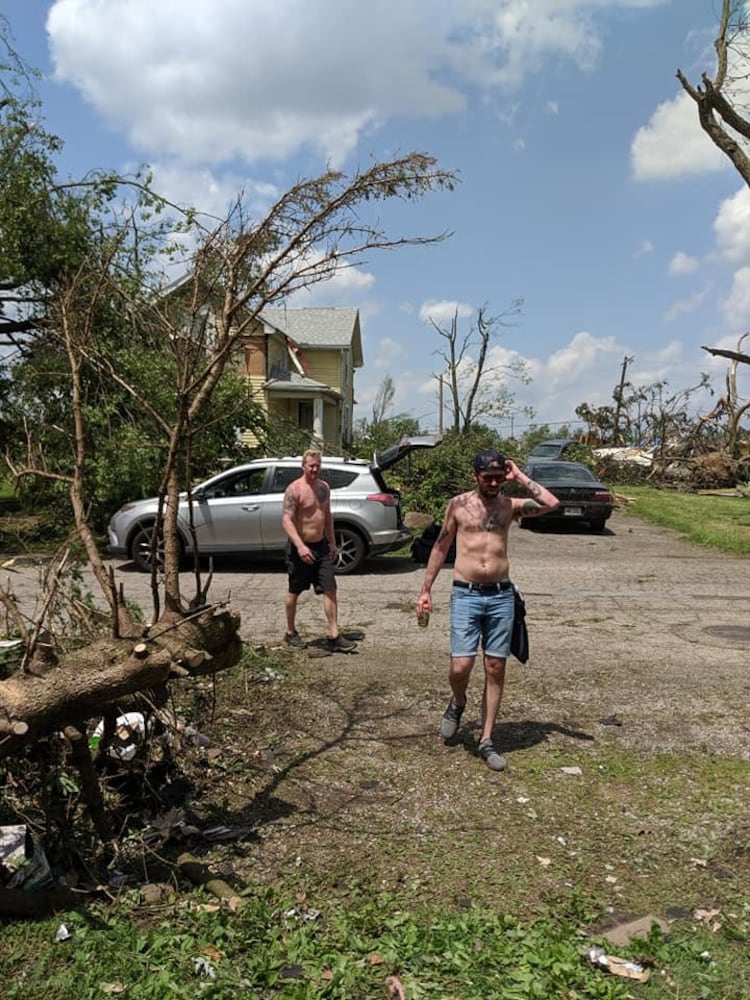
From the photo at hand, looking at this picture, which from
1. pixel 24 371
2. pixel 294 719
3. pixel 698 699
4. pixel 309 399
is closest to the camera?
pixel 294 719

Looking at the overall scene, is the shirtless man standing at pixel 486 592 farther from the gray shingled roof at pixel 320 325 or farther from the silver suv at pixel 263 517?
the gray shingled roof at pixel 320 325

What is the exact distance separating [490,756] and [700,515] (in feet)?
53.9

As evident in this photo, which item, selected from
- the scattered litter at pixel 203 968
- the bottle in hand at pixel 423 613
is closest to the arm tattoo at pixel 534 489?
the bottle in hand at pixel 423 613

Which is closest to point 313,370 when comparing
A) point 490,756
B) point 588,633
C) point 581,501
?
point 581,501

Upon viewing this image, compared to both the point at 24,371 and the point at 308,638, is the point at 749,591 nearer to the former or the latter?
the point at 308,638

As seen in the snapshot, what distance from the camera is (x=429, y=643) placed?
750 cm

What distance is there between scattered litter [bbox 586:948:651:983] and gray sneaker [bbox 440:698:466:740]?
2018 mm

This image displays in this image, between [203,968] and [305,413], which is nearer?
[203,968]

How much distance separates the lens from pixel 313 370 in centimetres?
3497

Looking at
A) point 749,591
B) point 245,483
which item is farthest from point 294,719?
point 749,591

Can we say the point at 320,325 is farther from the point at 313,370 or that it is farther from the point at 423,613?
the point at 423,613

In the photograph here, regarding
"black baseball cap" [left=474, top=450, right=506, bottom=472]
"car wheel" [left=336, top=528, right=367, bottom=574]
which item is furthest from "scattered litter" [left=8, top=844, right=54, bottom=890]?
"car wheel" [left=336, top=528, right=367, bottom=574]

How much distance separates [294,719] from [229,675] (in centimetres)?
99

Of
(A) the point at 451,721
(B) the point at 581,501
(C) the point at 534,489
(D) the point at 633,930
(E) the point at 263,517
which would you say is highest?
(C) the point at 534,489
